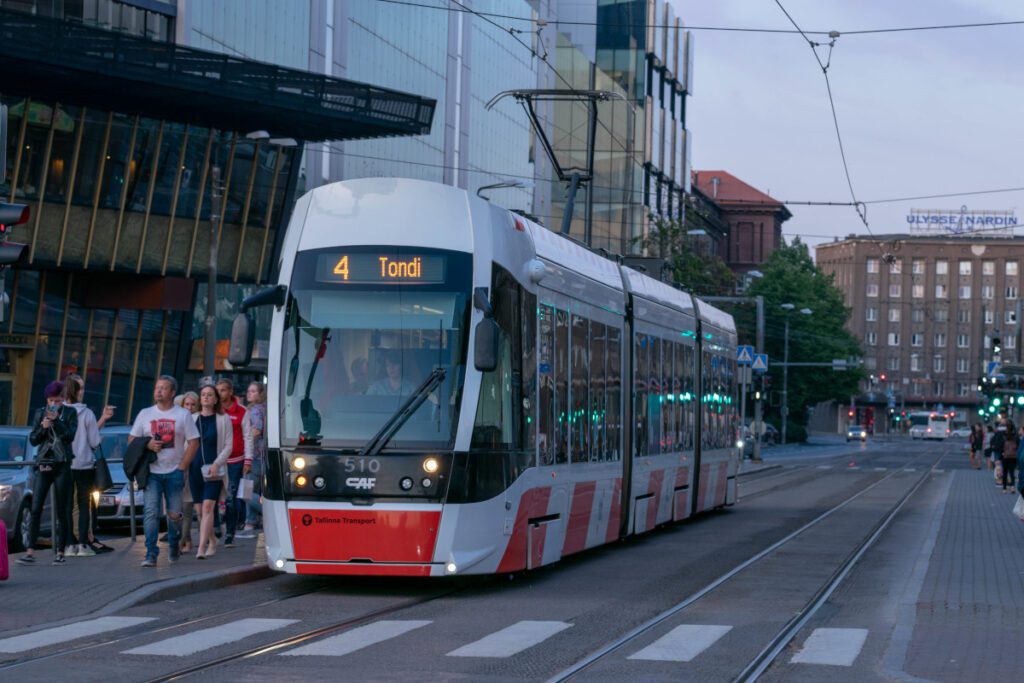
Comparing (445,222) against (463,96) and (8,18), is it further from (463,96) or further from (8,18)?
(463,96)

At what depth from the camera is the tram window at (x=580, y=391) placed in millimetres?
16312

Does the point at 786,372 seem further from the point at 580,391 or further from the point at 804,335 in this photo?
the point at 580,391

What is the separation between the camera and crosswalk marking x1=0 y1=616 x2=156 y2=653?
1045 centimetres

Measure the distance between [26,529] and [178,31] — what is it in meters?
23.1

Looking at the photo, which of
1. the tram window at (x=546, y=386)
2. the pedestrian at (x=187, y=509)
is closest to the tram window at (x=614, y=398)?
the tram window at (x=546, y=386)

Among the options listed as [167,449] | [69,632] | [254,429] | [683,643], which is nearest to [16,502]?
[254,429]

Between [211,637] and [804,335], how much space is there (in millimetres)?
85910

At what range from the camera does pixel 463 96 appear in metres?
55.5

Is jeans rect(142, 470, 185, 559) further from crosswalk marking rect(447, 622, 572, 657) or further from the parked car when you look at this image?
crosswalk marking rect(447, 622, 572, 657)

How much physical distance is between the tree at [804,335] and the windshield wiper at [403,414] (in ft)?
264

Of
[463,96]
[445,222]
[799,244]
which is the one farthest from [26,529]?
[799,244]

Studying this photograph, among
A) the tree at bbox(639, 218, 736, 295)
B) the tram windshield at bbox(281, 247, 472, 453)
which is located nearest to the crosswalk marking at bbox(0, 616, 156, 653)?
the tram windshield at bbox(281, 247, 472, 453)

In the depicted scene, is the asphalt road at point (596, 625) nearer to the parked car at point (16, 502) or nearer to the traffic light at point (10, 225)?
the traffic light at point (10, 225)

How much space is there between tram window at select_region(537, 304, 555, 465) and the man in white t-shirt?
10.4ft
